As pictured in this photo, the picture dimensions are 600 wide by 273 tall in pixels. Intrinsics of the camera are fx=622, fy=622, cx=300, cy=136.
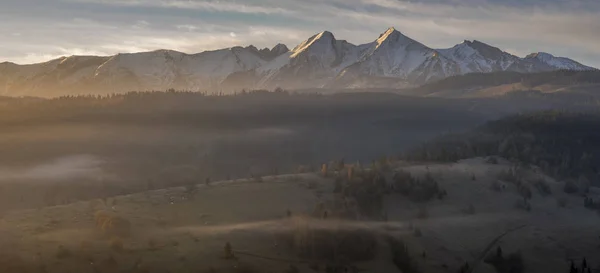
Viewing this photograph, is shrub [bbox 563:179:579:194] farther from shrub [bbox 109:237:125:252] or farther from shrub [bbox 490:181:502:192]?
shrub [bbox 109:237:125:252]

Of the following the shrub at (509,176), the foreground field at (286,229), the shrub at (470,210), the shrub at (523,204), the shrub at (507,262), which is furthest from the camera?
the shrub at (509,176)

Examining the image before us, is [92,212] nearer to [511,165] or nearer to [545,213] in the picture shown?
[545,213]

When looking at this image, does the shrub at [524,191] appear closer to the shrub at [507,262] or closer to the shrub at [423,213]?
the shrub at [423,213]

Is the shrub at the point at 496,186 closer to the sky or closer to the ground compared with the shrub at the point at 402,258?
closer to the sky

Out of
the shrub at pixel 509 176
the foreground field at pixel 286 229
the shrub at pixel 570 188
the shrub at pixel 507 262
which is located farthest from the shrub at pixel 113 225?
the shrub at pixel 570 188

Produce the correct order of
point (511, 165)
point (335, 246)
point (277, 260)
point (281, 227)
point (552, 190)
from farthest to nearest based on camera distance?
point (511, 165), point (552, 190), point (281, 227), point (335, 246), point (277, 260)

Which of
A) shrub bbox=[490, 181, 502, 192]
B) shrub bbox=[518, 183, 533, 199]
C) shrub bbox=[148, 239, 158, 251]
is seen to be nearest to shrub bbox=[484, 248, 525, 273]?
shrub bbox=[490, 181, 502, 192]

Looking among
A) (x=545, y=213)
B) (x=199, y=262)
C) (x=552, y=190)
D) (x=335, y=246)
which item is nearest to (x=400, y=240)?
(x=335, y=246)

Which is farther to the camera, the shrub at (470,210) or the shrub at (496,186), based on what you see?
the shrub at (496,186)
